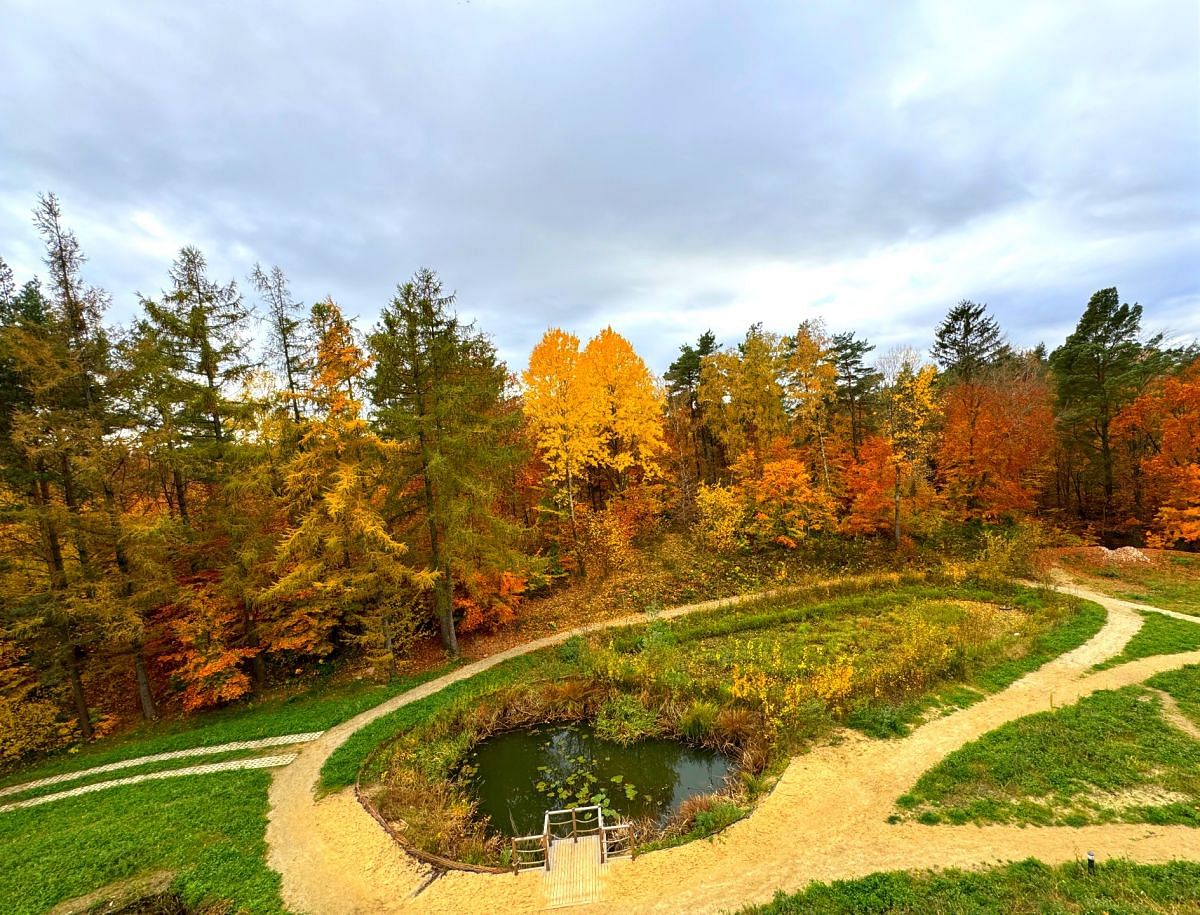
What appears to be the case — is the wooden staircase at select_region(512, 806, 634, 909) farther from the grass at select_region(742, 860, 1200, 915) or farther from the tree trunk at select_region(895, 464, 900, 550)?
the tree trunk at select_region(895, 464, 900, 550)

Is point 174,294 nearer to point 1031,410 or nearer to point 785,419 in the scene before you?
point 785,419

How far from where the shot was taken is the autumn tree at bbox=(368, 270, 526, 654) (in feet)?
52.1

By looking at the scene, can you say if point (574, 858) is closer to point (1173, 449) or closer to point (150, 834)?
point (150, 834)

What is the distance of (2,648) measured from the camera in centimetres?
1410

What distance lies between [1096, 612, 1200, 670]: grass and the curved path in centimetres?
797

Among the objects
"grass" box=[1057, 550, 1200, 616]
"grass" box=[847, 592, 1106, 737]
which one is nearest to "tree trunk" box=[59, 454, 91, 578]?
"grass" box=[847, 592, 1106, 737]

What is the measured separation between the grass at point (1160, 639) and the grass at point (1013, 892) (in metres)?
9.70

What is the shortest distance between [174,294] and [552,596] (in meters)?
19.2

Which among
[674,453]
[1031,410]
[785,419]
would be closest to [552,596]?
[674,453]

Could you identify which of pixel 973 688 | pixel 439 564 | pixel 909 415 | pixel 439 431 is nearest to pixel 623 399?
pixel 439 431

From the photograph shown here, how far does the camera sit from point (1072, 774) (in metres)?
9.65

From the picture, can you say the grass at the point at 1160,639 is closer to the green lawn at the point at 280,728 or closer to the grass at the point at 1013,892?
the green lawn at the point at 280,728

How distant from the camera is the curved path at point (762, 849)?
7.91m

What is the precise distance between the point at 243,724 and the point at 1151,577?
38254 millimetres
